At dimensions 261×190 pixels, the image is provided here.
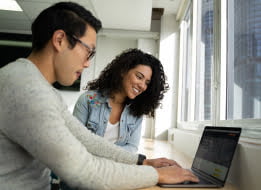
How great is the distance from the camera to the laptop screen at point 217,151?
2.94 feet

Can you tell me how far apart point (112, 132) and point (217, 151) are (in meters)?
0.73

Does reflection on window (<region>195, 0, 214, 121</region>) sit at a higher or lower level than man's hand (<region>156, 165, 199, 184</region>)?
higher

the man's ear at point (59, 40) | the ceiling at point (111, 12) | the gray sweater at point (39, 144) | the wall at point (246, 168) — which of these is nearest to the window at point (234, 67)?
the wall at point (246, 168)

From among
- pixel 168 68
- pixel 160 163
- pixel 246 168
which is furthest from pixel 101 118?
pixel 168 68

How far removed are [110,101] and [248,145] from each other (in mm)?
941

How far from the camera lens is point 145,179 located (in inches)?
28.2

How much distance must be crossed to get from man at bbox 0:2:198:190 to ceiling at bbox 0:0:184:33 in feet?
8.02

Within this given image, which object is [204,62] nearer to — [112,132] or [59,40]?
[112,132]

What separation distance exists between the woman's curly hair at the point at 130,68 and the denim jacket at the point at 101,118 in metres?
0.12

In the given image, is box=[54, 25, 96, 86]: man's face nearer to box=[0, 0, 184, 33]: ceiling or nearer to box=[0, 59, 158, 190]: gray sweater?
box=[0, 59, 158, 190]: gray sweater

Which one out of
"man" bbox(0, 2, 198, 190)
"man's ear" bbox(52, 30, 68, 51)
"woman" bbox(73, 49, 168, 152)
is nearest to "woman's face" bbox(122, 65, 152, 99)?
"woman" bbox(73, 49, 168, 152)

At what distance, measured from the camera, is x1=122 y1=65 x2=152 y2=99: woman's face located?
163 centimetres

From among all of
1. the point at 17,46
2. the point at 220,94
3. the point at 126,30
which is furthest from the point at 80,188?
the point at 17,46

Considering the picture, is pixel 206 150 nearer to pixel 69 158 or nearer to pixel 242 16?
pixel 69 158
